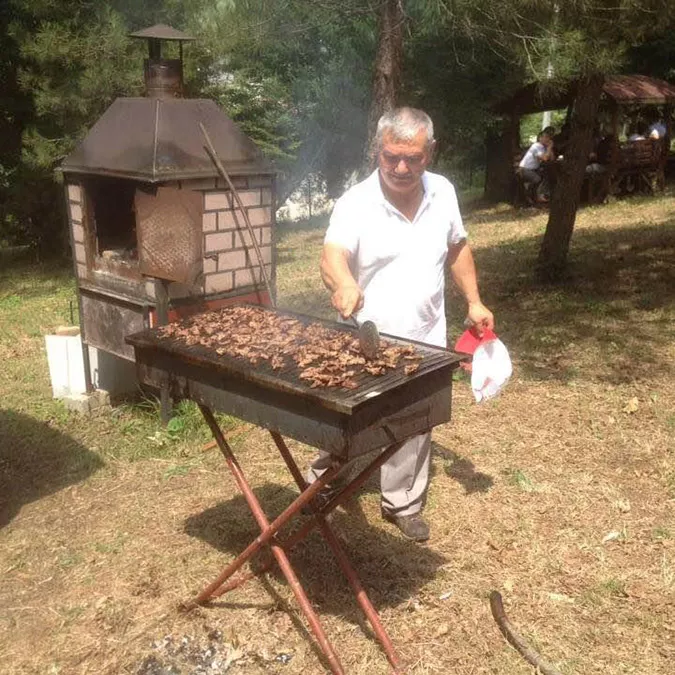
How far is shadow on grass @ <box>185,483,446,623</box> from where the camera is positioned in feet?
11.6

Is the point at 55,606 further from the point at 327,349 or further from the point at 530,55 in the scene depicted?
the point at 530,55

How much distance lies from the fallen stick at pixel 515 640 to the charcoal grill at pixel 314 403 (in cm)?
54

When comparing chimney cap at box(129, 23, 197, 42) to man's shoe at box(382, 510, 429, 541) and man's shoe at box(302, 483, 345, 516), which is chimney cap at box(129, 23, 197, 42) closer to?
man's shoe at box(302, 483, 345, 516)

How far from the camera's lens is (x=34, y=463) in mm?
5043

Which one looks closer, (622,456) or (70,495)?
(70,495)

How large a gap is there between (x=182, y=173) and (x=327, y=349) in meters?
2.32

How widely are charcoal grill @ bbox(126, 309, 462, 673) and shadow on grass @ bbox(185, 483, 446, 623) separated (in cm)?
41

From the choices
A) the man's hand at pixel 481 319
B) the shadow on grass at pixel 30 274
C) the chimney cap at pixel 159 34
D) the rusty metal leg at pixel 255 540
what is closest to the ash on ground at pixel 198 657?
the rusty metal leg at pixel 255 540

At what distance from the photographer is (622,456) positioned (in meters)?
4.89

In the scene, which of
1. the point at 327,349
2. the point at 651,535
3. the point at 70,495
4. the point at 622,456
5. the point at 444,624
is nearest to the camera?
the point at 327,349

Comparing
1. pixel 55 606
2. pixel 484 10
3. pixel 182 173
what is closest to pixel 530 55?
pixel 484 10

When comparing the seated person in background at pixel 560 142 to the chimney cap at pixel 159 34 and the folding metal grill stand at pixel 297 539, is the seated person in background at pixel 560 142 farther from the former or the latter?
the folding metal grill stand at pixel 297 539

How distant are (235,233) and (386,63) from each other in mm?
2546

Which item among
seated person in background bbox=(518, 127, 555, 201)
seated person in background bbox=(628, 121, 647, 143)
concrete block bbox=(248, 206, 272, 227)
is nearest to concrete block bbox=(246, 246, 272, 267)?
concrete block bbox=(248, 206, 272, 227)
